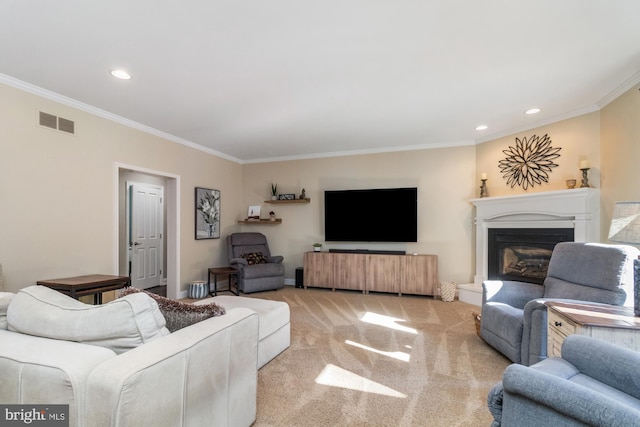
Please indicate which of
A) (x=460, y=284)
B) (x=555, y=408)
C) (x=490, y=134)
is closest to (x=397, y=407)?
(x=555, y=408)

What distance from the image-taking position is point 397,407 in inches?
77.7

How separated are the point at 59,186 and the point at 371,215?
14.0 ft

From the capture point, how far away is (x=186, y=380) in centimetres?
124

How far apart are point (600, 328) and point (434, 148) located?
3885 mm

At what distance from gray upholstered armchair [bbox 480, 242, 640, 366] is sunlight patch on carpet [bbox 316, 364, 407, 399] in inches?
43.3

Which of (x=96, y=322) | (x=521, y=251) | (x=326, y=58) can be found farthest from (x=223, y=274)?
(x=521, y=251)

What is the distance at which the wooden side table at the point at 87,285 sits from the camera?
9.46 ft

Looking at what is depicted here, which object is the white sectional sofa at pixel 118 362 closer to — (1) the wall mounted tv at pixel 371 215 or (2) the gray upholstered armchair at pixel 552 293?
(2) the gray upholstered armchair at pixel 552 293

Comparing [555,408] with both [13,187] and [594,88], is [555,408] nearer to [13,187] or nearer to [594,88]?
[594,88]

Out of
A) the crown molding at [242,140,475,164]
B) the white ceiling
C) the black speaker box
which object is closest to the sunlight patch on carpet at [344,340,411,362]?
the white ceiling

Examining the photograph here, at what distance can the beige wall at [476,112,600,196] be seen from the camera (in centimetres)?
358

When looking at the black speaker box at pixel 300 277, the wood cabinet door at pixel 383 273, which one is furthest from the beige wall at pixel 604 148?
the black speaker box at pixel 300 277

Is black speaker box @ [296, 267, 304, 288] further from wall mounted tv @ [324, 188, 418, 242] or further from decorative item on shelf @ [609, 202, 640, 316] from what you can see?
decorative item on shelf @ [609, 202, 640, 316]

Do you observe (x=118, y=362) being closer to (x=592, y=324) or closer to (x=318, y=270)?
(x=592, y=324)
